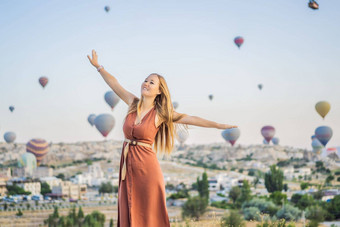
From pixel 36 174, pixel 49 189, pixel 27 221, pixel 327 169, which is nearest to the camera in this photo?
pixel 27 221

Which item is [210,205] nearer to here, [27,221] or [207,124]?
[27,221]

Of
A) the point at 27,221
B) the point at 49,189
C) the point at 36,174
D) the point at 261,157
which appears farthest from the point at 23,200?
the point at 261,157

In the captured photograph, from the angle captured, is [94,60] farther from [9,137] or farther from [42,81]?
[9,137]

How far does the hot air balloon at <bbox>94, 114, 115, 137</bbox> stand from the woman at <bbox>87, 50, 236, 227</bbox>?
2340 cm

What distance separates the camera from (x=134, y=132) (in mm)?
1801

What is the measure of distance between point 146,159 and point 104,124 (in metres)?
24.3

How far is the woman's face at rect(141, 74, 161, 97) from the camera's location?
183 centimetres

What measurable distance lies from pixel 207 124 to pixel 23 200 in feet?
135

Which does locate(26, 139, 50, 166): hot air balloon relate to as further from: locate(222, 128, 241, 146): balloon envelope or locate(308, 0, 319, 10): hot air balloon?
locate(308, 0, 319, 10): hot air balloon

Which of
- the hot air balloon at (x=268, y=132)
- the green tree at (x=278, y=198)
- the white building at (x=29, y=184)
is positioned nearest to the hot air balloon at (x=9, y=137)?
the white building at (x=29, y=184)

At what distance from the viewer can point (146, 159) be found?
70.4 inches

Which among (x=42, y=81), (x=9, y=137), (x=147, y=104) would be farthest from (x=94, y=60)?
(x=9, y=137)

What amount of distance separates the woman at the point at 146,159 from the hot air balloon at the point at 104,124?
76.8 ft

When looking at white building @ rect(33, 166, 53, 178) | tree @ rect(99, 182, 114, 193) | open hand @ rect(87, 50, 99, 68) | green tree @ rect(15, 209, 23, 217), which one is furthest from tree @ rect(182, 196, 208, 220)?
white building @ rect(33, 166, 53, 178)
